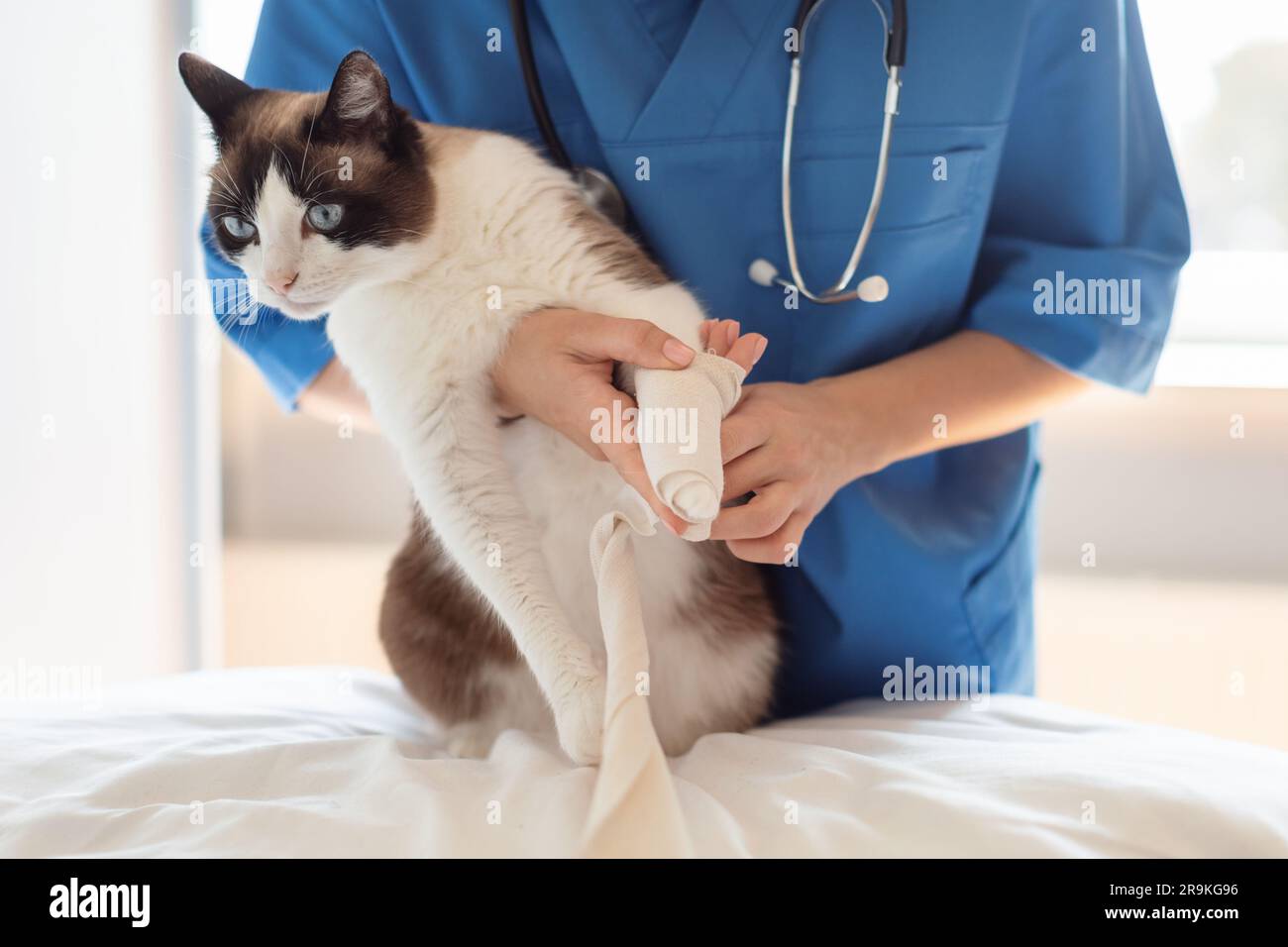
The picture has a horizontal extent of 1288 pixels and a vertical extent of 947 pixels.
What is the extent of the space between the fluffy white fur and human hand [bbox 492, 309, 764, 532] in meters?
0.05

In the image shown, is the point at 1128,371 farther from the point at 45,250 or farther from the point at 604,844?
the point at 45,250

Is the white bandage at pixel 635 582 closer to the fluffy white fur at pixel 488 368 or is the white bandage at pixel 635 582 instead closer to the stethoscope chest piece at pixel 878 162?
the fluffy white fur at pixel 488 368

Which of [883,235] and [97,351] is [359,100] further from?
[97,351]

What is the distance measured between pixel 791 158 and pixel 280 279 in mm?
536

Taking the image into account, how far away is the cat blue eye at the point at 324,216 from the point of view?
3.18ft

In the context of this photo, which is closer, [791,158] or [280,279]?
[280,279]

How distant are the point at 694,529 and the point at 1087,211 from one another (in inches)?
26.4

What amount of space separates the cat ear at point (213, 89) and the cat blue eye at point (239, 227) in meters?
0.10

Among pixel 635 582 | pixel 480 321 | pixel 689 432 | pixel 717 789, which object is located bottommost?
pixel 717 789

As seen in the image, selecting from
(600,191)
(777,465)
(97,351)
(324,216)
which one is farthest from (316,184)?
(97,351)

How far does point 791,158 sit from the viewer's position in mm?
1083

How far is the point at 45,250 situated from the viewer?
1.75 m

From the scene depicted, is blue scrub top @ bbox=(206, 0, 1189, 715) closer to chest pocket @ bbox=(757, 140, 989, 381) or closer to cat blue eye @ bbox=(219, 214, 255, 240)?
chest pocket @ bbox=(757, 140, 989, 381)
